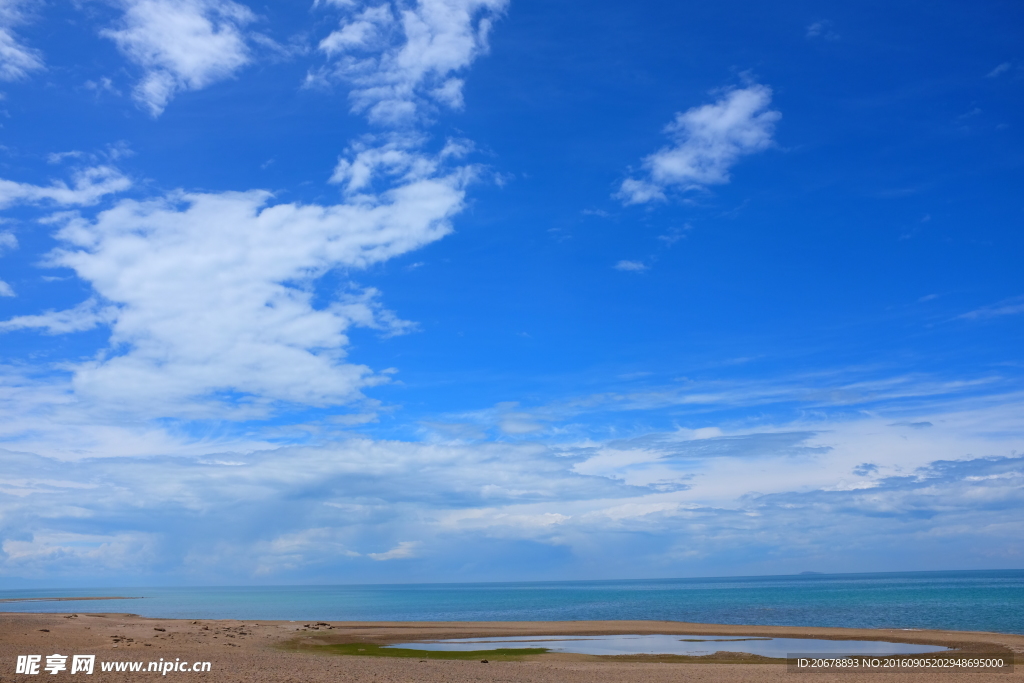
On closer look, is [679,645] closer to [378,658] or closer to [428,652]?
[428,652]

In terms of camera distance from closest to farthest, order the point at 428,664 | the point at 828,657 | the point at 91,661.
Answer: the point at 91,661 < the point at 428,664 < the point at 828,657

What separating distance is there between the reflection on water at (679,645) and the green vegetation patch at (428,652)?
2210 millimetres

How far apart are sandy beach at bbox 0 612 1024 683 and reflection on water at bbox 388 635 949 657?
11.0 feet

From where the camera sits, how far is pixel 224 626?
6325cm

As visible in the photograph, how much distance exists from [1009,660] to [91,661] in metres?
52.8

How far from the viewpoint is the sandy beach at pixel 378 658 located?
3259 cm

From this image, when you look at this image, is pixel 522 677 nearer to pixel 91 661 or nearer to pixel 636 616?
pixel 91 661

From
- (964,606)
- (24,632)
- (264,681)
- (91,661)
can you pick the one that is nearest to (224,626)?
(24,632)

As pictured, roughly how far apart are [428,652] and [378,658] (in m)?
6.86

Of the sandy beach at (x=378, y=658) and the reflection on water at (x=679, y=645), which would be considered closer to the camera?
the sandy beach at (x=378, y=658)

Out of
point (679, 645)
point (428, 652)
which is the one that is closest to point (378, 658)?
point (428, 652)

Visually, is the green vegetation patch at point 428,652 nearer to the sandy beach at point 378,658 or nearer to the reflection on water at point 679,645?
the sandy beach at point 378,658

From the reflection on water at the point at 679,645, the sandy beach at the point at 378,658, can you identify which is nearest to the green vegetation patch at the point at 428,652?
the sandy beach at the point at 378,658

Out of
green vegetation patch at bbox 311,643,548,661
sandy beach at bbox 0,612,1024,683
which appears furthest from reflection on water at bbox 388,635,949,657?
sandy beach at bbox 0,612,1024,683
